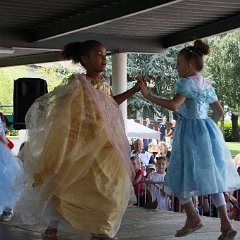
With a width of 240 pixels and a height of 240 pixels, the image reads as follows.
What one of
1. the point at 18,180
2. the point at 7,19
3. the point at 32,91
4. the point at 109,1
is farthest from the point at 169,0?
the point at 18,180

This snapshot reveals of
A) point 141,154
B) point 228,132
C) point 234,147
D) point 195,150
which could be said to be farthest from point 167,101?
point 228,132

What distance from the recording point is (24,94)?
11.5 metres

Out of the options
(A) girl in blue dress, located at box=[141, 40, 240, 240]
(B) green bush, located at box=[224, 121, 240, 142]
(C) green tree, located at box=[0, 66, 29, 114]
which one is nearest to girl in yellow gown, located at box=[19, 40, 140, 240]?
(A) girl in blue dress, located at box=[141, 40, 240, 240]

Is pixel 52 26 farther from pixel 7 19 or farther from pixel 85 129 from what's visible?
pixel 85 129

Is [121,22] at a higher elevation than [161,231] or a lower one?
higher

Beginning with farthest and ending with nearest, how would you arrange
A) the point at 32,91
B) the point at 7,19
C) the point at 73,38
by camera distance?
the point at 73,38
the point at 7,19
the point at 32,91

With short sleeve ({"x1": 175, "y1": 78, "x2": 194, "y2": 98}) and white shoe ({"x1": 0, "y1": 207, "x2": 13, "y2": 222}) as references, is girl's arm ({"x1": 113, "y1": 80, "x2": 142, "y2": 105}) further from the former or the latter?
white shoe ({"x1": 0, "y1": 207, "x2": 13, "y2": 222})

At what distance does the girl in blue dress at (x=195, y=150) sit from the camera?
5742mm

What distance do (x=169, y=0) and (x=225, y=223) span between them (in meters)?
5.14

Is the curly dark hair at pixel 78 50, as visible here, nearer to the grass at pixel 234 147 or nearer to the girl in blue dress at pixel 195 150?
the girl in blue dress at pixel 195 150

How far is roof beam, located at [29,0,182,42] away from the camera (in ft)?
34.8

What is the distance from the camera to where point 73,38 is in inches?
563

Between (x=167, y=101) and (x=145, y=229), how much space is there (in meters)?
2.08

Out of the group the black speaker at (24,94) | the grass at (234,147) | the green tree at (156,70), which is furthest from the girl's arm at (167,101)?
the grass at (234,147)
